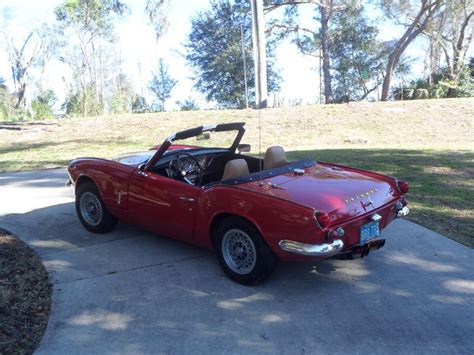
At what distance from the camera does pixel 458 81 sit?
2500 cm

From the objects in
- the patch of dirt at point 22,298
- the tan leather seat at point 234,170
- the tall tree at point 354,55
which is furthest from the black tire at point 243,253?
the tall tree at point 354,55

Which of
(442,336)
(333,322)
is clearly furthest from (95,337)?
(442,336)

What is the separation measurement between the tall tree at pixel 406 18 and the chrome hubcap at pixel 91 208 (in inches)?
973

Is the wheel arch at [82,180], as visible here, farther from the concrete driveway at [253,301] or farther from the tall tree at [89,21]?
the tall tree at [89,21]

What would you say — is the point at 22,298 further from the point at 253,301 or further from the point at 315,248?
the point at 315,248

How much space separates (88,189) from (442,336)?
4.06m

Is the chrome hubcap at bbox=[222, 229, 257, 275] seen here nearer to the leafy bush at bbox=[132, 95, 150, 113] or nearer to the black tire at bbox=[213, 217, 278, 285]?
the black tire at bbox=[213, 217, 278, 285]

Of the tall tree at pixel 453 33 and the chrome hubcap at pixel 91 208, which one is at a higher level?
the tall tree at pixel 453 33

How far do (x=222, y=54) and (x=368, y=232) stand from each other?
31482mm

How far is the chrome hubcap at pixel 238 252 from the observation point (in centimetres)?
405

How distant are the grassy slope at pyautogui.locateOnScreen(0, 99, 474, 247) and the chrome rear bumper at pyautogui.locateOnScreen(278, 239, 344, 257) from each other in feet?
8.26

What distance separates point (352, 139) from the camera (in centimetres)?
1374

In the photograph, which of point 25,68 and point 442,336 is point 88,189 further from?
point 25,68

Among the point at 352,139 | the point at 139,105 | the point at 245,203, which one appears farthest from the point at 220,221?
the point at 139,105
